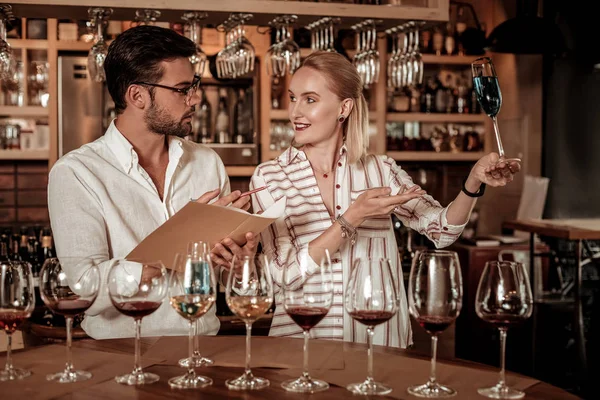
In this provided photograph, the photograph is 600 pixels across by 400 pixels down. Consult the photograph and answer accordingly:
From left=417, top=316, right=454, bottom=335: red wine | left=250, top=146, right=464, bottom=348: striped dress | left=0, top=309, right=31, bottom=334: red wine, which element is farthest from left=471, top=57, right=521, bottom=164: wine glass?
left=0, top=309, right=31, bottom=334: red wine

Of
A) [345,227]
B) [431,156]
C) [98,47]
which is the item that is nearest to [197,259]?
[345,227]

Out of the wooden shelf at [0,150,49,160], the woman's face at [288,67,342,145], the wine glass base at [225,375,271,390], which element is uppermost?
the woman's face at [288,67,342,145]

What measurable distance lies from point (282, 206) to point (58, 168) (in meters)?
0.70

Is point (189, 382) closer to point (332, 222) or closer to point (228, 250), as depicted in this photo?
point (228, 250)

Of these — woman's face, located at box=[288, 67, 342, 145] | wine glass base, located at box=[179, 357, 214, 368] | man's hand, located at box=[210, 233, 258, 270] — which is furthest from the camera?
woman's face, located at box=[288, 67, 342, 145]

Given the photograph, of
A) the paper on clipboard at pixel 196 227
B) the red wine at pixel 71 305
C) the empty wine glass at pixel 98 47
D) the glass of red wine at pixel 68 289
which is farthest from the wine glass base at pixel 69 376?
the empty wine glass at pixel 98 47

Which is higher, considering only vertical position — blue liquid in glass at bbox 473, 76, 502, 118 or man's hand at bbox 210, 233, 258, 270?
blue liquid in glass at bbox 473, 76, 502, 118

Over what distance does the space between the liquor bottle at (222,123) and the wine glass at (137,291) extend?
429cm

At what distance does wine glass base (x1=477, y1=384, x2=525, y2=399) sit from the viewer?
1.38 meters

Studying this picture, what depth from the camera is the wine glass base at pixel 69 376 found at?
148 cm

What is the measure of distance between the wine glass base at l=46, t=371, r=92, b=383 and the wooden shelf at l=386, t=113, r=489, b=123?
4.71 m

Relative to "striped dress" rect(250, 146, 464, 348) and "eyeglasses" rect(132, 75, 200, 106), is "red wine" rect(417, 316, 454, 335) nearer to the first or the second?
"striped dress" rect(250, 146, 464, 348)

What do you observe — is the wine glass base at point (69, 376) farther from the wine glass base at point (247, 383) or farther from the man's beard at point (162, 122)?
the man's beard at point (162, 122)

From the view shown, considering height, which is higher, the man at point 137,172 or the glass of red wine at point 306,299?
the man at point 137,172
